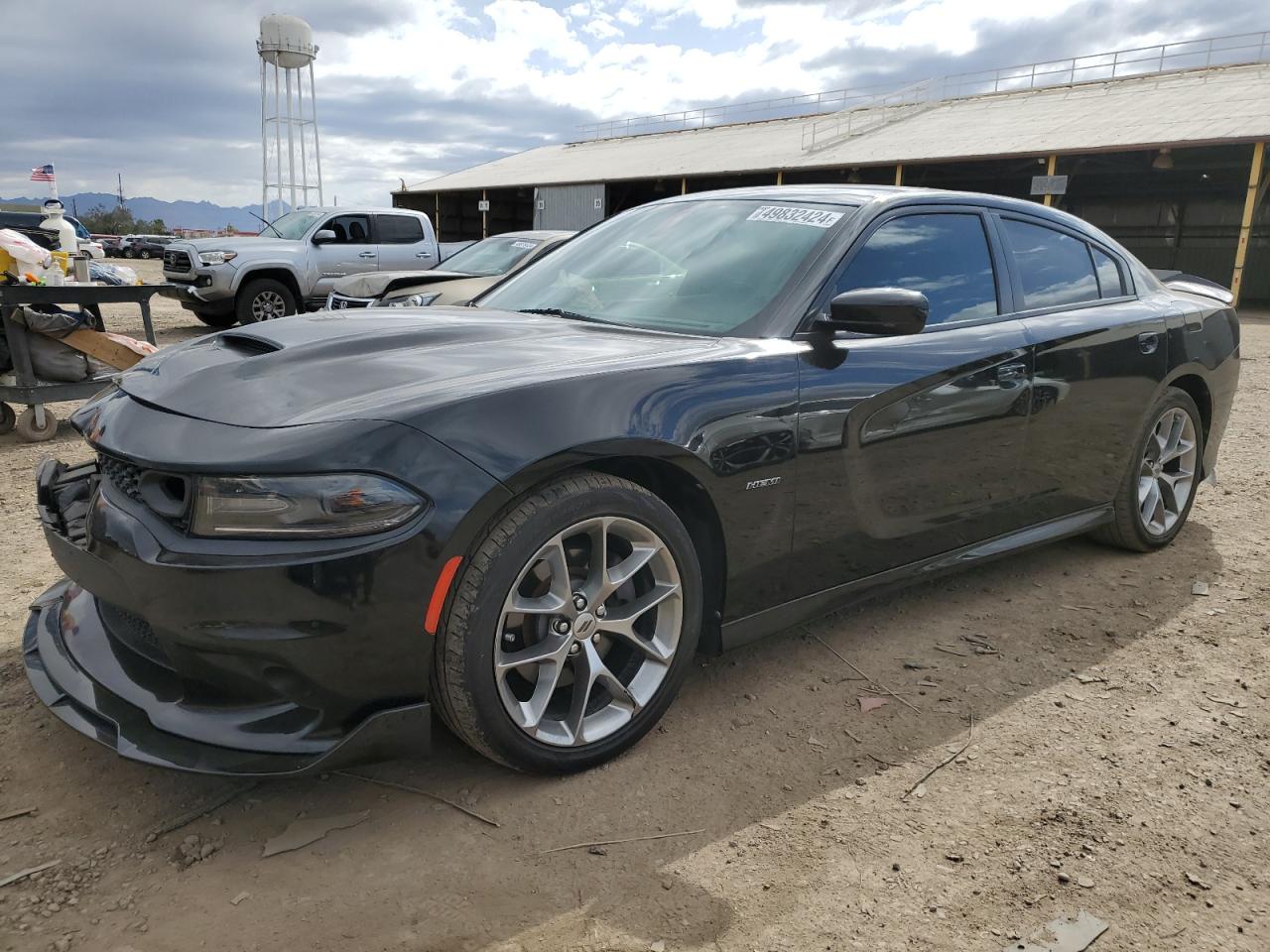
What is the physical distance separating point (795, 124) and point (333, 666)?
115 ft

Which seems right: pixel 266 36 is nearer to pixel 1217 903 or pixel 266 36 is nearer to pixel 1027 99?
pixel 1027 99

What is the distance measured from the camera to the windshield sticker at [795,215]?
302cm

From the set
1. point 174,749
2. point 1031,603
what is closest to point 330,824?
point 174,749

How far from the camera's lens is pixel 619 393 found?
91.5 inches

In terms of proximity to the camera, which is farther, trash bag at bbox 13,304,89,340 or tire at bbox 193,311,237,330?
tire at bbox 193,311,237,330

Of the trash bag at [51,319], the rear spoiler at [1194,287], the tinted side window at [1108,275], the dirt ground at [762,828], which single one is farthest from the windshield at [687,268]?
the trash bag at [51,319]

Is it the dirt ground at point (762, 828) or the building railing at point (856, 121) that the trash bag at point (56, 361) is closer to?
the dirt ground at point (762, 828)

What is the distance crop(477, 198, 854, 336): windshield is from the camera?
A: 2.90m

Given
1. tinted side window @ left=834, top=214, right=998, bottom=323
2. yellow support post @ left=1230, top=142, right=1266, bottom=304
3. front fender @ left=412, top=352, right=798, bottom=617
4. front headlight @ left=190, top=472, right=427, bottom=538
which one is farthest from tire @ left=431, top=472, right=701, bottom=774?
yellow support post @ left=1230, top=142, right=1266, bottom=304

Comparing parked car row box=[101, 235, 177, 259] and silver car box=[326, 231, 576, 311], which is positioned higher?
parked car row box=[101, 235, 177, 259]

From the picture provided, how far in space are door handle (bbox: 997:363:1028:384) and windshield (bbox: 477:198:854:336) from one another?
2.59 feet

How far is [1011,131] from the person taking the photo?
23.9 meters

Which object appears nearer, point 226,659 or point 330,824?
point 226,659

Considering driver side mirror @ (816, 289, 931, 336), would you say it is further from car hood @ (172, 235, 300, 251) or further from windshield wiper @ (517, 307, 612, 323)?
car hood @ (172, 235, 300, 251)
